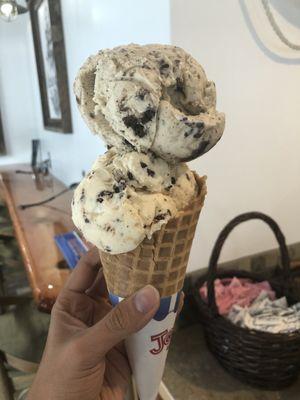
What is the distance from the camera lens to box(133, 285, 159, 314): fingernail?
1.83ft

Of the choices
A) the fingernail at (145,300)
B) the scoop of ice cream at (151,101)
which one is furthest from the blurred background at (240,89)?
the fingernail at (145,300)

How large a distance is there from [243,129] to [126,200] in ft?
2.36

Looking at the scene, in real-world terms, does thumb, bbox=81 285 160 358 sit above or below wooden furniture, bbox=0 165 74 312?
above

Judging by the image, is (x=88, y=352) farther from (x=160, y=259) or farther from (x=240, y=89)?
(x=240, y=89)

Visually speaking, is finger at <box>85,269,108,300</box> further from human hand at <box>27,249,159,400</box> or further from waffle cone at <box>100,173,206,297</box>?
waffle cone at <box>100,173,206,297</box>

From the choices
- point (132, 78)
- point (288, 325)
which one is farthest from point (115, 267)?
point (288, 325)

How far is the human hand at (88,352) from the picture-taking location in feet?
1.86

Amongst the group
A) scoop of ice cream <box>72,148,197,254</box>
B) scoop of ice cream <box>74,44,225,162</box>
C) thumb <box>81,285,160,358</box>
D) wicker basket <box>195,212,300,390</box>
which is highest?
scoop of ice cream <box>74,44,225,162</box>

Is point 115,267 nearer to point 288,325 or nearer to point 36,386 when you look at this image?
point 36,386

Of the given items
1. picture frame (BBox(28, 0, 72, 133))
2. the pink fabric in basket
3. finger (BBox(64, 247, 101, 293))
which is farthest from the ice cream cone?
picture frame (BBox(28, 0, 72, 133))

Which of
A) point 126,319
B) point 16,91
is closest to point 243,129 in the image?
point 126,319

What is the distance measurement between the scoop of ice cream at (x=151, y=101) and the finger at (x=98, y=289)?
A: 0.47 metres

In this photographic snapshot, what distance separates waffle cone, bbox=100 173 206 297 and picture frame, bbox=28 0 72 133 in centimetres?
153

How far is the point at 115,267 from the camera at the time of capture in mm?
611
